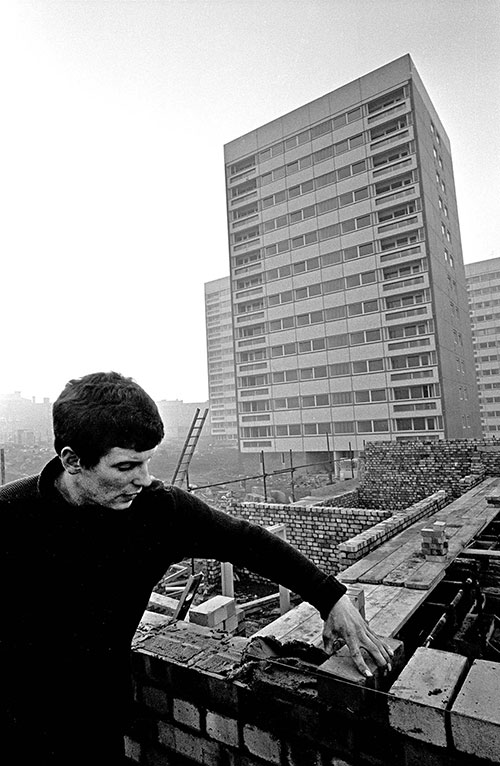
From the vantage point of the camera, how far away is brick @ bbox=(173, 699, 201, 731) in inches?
74.2

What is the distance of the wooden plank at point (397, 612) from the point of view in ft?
11.3

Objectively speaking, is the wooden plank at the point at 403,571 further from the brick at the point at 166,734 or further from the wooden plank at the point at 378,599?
the brick at the point at 166,734

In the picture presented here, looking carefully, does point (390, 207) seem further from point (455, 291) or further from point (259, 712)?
point (259, 712)

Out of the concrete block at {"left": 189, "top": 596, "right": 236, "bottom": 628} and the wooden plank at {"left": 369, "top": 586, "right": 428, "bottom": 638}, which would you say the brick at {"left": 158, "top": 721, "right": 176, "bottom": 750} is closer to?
the concrete block at {"left": 189, "top": 596, "right": 236, "bottom": 628}

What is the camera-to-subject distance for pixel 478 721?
1.32 m

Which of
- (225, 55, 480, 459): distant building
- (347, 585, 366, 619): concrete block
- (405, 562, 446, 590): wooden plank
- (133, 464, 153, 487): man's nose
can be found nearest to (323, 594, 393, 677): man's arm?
(347, 585, 366, 619): concrete block

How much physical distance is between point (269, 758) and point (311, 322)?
29.2 meters

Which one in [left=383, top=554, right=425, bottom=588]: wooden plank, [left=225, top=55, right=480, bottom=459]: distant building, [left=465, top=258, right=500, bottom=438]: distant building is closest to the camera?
[left=383, top=554, right=425, bottom=588]: wooden plank

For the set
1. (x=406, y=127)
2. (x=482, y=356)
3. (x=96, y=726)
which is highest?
(x=406, y=127)

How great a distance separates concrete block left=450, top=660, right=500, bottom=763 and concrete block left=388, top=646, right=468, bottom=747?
41mm

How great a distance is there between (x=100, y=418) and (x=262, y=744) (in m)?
1.51

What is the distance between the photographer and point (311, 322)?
29953 mm

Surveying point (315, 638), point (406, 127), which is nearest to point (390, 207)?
point (406, 127)

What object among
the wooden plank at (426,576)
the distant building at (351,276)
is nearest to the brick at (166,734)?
the wooden plank at (426,576)
